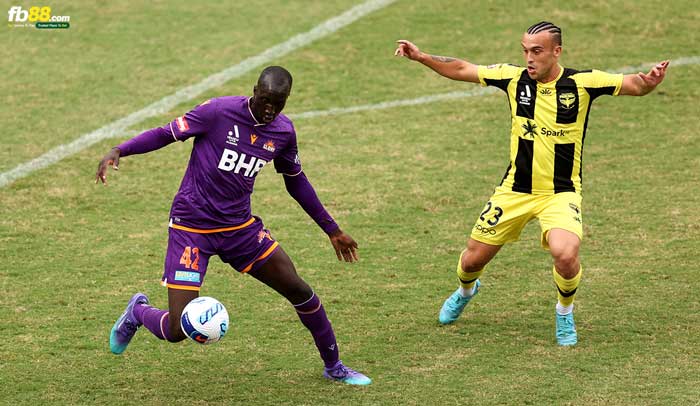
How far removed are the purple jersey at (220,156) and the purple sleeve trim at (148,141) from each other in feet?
0.17

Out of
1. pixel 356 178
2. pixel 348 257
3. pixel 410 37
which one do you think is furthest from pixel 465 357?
pixel 410 37

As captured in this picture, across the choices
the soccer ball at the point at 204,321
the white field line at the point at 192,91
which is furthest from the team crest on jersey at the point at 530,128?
the white field line at the point at 192,91

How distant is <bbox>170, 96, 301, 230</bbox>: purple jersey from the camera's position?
309 inches

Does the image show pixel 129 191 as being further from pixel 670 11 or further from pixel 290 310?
pixel 670 11

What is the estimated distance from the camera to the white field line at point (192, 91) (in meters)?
13.3

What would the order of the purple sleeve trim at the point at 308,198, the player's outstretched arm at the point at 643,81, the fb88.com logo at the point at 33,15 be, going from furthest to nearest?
the fb88.com logo at the point at 33,15 → the player's outstretched arm at the point at 643,81 → the purple sleeve trim at the point at 308,198

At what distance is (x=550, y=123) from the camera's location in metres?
8.87

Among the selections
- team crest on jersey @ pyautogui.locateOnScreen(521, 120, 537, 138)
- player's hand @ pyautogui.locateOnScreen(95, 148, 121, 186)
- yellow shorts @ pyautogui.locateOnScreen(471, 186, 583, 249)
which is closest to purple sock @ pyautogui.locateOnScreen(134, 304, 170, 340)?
player's hand @ pyautogui.locateOnScreen(95, 148, 121, 186)

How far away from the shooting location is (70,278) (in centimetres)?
1033

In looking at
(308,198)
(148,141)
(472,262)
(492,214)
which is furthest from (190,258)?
(492,214)

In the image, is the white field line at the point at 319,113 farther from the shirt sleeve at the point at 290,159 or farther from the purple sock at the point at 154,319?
the shirt sleeve at the point at 290,159

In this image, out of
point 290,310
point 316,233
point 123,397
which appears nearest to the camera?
point 123,397

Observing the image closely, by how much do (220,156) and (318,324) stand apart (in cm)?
136

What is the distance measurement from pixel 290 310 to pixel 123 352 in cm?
152
